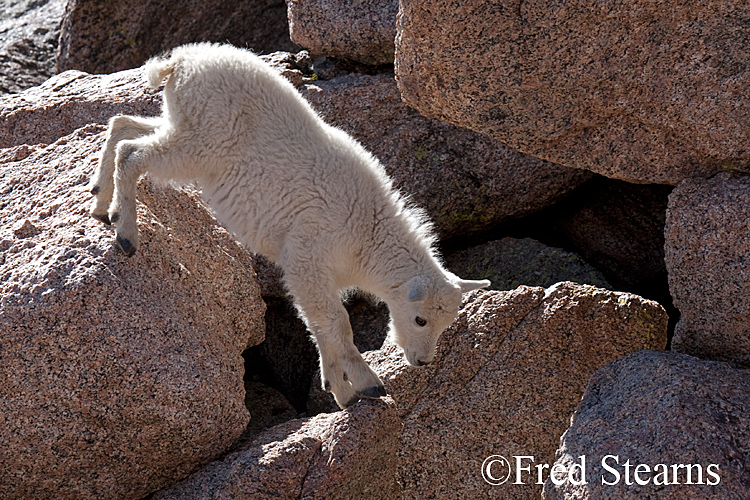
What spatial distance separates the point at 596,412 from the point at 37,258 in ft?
12.7

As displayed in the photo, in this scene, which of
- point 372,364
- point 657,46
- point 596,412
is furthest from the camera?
point 372,364

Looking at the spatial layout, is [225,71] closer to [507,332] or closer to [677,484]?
[507,332]

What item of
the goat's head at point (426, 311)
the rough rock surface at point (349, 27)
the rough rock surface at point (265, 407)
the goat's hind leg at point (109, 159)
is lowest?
the rough rock surface at point (265, 407)

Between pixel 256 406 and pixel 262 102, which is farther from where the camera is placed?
pixel 256 406

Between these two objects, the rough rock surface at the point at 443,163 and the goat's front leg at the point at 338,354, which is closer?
the goat's front leg at the point at 338,354

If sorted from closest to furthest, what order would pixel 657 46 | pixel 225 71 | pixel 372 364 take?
pixel 657 46
pixel 225 71
pixel 372 364

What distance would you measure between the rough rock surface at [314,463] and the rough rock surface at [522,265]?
219 centimetres

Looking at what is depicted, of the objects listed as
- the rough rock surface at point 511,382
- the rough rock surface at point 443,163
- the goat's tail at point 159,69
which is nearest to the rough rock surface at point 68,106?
the goat's tail at point 159,69

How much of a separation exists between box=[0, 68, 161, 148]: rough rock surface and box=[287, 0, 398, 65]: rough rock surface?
170 cm

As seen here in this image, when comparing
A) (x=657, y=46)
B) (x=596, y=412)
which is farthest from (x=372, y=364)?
(x=657, y=46)

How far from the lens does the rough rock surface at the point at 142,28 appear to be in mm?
9773

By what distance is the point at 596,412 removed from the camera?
5180 millimetres

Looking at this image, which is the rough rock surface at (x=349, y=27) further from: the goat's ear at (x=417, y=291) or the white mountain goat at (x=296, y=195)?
the goat's ear at (x=417, y=291)

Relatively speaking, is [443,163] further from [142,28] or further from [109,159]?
[142,28]
